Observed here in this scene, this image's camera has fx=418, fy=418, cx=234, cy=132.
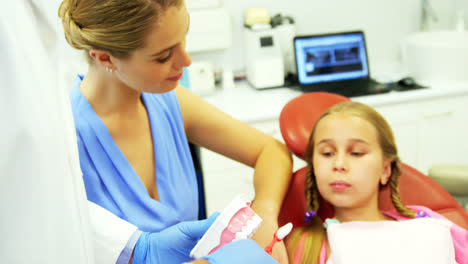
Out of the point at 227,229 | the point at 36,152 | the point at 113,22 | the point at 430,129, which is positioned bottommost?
the point at 430,129

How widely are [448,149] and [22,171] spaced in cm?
229

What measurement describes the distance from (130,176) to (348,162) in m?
0.60

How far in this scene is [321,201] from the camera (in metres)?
1.32

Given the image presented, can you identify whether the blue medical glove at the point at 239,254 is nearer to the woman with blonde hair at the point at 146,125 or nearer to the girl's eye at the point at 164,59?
the woman with blonde hair at the point at 146,125

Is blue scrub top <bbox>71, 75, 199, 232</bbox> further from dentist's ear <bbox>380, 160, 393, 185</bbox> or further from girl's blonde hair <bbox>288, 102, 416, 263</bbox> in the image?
dentist's ear <bbox>380, 160, 393, 185</bbox>

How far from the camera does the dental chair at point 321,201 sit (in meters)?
1.26

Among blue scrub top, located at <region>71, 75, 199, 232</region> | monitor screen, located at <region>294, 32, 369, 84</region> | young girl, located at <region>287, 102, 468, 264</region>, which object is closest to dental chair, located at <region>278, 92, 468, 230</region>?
young girl, located at <region>287, 102, 468, 264</region>

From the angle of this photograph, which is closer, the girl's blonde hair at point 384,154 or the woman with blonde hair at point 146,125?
the woman with blonde hair at point 146,125

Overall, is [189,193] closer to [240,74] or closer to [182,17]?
[182,17]

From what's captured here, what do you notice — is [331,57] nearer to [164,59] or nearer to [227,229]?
[164,59]

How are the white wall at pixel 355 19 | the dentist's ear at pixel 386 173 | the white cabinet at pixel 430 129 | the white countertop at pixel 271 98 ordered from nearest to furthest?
1. the dentist's ear at pixel 386 173
2. the white countertop at pixel 271 98
3. the white cabinet at pixel 430 129
4. the white wall at pixel 355 19

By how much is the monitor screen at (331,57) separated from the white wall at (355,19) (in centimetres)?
38

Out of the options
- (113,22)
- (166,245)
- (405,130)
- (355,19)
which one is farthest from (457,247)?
(355,19)

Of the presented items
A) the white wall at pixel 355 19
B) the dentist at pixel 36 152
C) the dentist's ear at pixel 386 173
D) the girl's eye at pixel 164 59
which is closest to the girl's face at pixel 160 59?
the girl's eye at pixel 164 59
